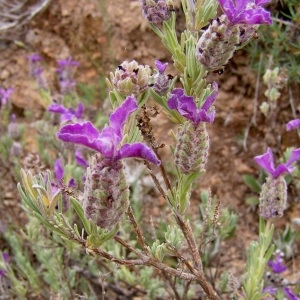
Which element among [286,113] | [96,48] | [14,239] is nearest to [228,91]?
[286,113]

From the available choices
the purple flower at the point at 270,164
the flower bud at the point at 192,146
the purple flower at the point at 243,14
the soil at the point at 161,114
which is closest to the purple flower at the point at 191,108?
the flower bud at the point at 192,146

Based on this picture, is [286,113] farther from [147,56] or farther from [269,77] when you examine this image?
[147,56]

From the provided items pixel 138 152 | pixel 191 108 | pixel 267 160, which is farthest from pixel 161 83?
pixel 267 160

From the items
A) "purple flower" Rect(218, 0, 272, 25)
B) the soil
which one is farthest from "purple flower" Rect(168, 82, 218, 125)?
the soil

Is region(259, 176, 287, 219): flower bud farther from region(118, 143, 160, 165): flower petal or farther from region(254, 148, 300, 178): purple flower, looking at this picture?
region(118, 143, 160, 165): flower petal

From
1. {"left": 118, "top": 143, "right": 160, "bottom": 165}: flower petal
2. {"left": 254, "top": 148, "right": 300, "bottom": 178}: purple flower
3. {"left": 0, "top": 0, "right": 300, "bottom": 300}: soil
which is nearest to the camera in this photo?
{"left": 118, "top": 143, "right": 160, "bottom": 165}: flower petal

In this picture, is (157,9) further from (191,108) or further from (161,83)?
(191,108)
